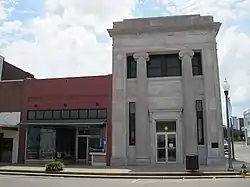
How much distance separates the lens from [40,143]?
101 ft

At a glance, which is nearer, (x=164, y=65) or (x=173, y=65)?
(x=173, y=65)

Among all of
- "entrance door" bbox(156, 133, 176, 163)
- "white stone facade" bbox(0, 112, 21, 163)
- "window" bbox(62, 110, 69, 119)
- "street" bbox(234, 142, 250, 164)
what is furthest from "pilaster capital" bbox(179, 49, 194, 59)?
"white stone facade" bbox(0, 112, 21, 163)

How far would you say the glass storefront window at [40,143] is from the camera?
3058 centimetres

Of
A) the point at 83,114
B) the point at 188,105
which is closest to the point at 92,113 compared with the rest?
the point at 83,114

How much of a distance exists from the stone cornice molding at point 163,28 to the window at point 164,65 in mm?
2172

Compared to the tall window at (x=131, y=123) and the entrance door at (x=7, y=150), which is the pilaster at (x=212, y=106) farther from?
the entrance door at (x=7, y=150)

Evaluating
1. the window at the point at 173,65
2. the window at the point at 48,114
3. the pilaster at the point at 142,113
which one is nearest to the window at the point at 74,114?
the window at the point at 48,114

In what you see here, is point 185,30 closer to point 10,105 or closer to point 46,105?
point 46,105

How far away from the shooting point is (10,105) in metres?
31.6

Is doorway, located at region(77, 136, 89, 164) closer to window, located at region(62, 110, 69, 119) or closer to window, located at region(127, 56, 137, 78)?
window, located at region(62, 110, 69, 119)

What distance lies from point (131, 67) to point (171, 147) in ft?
24.7

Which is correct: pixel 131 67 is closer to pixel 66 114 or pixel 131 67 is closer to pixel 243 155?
pixel 66 114

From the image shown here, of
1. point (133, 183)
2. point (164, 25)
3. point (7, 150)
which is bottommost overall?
point (133, 183)

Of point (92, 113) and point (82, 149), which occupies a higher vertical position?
point (92, 113)
